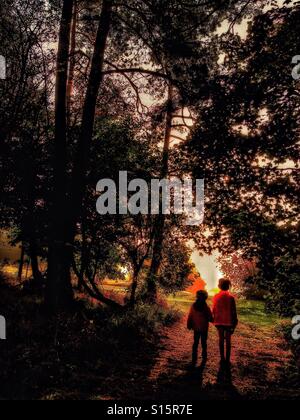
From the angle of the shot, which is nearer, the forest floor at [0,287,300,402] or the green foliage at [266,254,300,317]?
the forest floor at [0,287,300,402]

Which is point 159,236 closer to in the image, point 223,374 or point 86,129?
point 86,129

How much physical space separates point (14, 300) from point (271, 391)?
802 cm

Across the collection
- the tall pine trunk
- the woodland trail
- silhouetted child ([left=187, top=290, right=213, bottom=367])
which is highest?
the tall pine trunk

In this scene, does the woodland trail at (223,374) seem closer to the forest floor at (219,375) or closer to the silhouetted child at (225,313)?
the forest floor at (219,375)

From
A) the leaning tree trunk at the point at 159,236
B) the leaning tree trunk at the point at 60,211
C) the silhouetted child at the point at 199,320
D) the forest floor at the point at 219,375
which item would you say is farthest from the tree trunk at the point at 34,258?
the silhouetted child at the point at 199,320

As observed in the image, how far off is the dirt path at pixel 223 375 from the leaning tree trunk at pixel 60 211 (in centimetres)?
324

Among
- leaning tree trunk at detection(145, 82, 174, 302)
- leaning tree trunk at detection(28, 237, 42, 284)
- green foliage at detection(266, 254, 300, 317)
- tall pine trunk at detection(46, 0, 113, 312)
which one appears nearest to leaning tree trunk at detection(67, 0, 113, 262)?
tall pine trunk at detection(46, 0, 113, 312)

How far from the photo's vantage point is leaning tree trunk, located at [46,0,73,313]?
10.5 metres

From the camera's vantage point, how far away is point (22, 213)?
12719 mm

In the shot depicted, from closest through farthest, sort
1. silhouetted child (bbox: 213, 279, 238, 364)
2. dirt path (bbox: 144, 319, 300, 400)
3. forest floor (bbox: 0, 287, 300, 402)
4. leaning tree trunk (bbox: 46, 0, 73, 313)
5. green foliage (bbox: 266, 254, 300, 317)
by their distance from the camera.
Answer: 1. forest floor (bbox: 0, 287, 300, 402)
2. dirt path (bbox: 144, 319, 300, 400)
3. green foliage (bbox: 266, 254, 300, 317)
4. silhouetted child (bbox: 213, 279, 238, 364)
5. leaning tree trunk (bbox: 46, 0, 73, 313)

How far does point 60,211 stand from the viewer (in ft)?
34.8

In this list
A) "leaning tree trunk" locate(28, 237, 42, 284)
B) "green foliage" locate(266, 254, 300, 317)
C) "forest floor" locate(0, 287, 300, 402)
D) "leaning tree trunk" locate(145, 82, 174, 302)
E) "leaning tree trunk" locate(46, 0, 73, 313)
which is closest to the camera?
"forest floor" locate(0, 287, 300, 402)

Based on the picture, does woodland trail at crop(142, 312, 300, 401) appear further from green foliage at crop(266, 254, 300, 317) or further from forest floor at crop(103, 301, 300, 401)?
green foliage at crop(266, 254, 300, 317)

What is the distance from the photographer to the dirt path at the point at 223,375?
640cm
